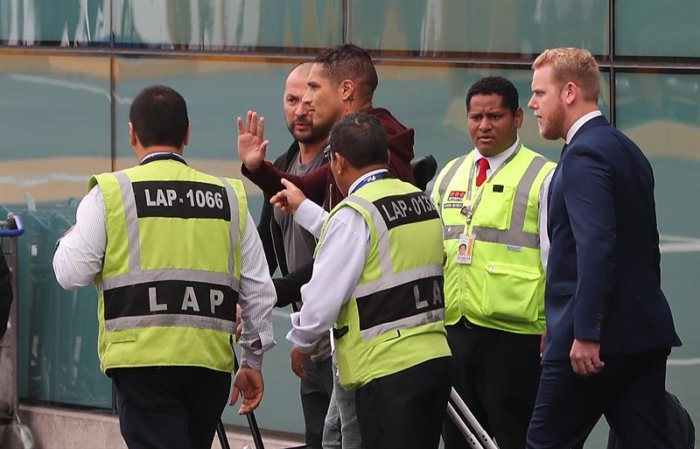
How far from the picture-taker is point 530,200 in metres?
7.30

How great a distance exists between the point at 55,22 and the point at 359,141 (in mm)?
4877

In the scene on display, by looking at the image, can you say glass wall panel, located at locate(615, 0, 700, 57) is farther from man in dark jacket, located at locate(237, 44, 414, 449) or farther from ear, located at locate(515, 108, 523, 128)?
man in dark jacket, located at locate(237, 44, 414, 449)

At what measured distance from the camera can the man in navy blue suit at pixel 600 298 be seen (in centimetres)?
593

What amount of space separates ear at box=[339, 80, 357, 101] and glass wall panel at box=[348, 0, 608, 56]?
1.79 metres

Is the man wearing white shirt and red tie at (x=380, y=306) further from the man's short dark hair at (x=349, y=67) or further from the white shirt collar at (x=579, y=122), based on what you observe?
the man's short dark hair at (x=349, y=67)

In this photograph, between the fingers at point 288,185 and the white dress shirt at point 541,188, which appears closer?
the fingers at point 288,185

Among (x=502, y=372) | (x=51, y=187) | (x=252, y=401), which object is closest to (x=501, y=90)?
(x=502, y=372)

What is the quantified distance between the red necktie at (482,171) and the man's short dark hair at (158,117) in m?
1.73

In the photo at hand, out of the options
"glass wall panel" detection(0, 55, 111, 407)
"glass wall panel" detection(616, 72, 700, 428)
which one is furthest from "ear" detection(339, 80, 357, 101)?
"glass wall panel" detection(0, 55, 111, 407)

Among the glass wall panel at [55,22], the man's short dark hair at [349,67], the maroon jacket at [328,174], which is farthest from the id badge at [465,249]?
the glass wall panel at [55,22]

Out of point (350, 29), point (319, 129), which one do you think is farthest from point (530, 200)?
point (350, 29)

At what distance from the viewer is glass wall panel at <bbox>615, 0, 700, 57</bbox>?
809 centimetres

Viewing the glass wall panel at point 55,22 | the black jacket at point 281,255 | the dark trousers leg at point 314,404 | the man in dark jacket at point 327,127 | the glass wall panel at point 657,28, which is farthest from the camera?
the glass wall panel at point 55,22

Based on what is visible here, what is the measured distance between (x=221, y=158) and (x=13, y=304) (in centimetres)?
180
